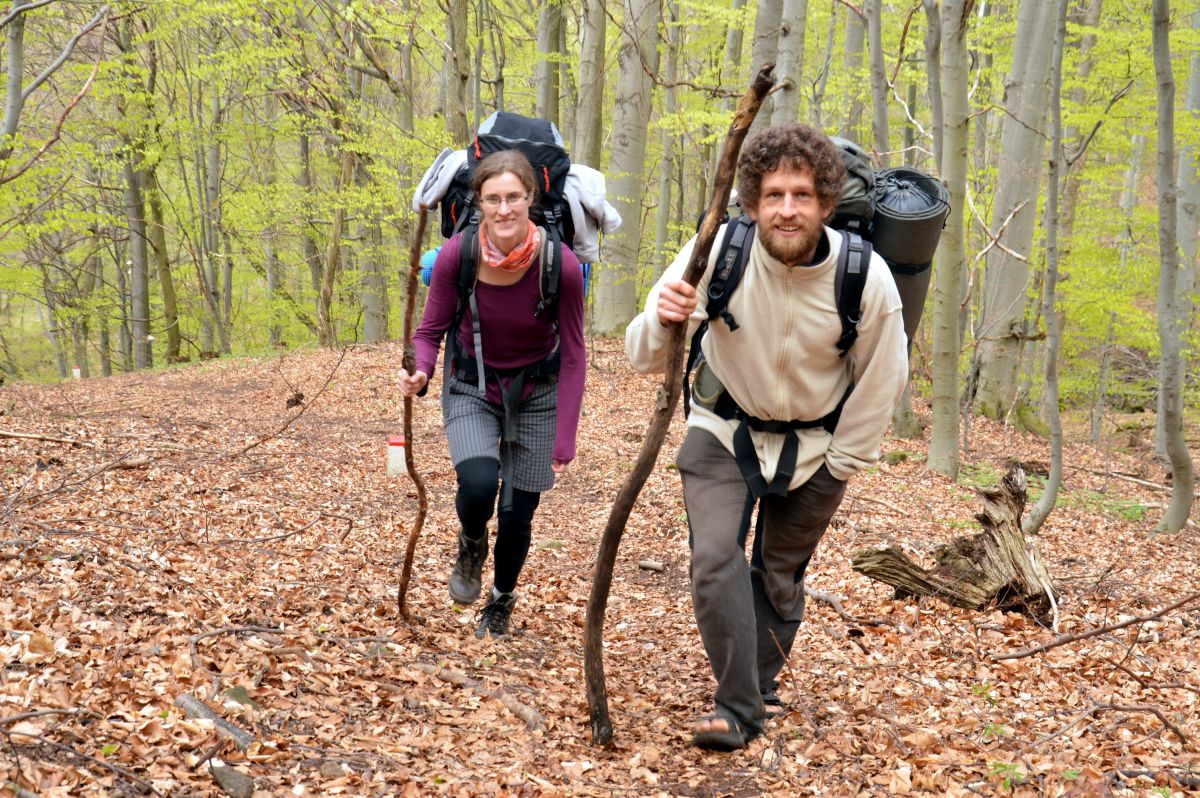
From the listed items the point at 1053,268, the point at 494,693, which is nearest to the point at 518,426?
the point at 494,693

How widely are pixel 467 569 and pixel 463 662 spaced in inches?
18.5

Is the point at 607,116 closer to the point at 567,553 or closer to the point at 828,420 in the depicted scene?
the point at 567,553

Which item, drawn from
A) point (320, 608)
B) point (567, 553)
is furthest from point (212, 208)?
point (320, 608)

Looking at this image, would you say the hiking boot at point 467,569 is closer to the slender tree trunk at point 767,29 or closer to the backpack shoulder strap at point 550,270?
the backpack shoulder strap at point 550,270

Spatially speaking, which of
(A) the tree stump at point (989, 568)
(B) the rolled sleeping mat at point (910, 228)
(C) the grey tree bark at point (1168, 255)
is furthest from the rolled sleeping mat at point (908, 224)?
(C) the grey tree bark at point (1168, 255)

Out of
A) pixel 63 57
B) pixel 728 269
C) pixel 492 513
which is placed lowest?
pixel 492 513

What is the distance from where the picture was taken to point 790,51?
977 centimetres

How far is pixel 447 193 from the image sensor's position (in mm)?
4293

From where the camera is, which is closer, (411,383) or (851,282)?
(851,282)

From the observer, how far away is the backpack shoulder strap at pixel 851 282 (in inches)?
124

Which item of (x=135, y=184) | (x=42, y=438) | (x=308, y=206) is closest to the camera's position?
(x=42, y=438)

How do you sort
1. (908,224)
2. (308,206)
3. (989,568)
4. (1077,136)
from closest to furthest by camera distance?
(908,224), (989,568), (1077,136), (308,206)

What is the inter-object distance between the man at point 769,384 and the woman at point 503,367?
0.93 meters

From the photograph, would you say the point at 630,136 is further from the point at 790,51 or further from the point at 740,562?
the point at 740,562
